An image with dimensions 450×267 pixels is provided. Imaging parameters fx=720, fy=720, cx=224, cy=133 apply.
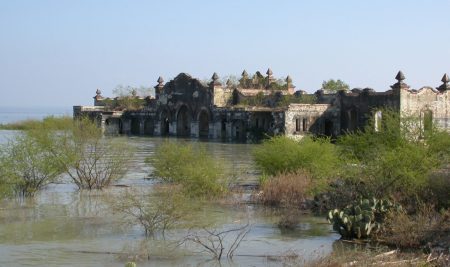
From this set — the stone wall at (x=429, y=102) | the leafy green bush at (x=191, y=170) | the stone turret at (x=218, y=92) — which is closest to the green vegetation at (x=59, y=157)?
the leafy green bush at (x=191, y=170)

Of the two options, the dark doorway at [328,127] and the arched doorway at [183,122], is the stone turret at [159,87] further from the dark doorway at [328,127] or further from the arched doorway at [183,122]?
the dark doorway at [328,127]

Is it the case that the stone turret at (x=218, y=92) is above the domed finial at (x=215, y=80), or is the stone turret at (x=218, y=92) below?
below

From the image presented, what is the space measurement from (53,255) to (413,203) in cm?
846

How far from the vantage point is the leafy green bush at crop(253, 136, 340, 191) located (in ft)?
70.0

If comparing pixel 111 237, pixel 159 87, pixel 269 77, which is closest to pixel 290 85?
pixel 269 77

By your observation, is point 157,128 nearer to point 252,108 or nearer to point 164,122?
point 164,122

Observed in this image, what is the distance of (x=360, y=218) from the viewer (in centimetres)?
1480

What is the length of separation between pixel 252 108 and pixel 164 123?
504 inches

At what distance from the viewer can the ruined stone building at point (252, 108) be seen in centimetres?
4934

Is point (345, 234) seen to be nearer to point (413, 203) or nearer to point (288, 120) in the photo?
point (413, 203)

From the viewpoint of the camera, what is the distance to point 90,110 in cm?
6931

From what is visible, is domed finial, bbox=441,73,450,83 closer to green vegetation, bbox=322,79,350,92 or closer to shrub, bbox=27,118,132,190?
green vegetation, bbox=322,79,350,92

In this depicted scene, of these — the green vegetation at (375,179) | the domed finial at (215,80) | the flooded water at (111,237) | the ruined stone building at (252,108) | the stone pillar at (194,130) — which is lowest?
the flooded water at (111,237)

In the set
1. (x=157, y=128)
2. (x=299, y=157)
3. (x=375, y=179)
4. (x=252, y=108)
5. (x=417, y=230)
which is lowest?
(x=417, y=230)
